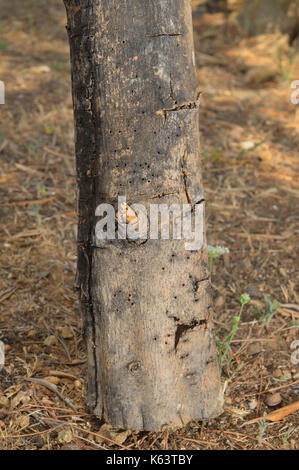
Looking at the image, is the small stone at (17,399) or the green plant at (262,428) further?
the small stone at (17,399)

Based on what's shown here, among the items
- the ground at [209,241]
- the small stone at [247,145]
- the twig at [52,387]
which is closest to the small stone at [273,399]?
the ground at [209,241]

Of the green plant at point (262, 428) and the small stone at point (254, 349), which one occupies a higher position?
the small stone at point (254, 349)

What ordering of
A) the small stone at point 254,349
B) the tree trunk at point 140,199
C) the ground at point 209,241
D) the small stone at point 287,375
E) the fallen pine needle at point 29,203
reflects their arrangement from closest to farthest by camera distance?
1. the tree trunk at point 140,199
2. the ground at point 209,241
3. the small stone at point 287,375
4. the small stone at point 254,349
5. the fallen pine needle at point 29,203

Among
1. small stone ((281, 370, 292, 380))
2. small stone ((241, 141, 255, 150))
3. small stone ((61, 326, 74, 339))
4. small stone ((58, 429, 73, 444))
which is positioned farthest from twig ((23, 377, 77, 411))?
small stone ((241, 141, 255, 150))

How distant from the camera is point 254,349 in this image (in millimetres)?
2227

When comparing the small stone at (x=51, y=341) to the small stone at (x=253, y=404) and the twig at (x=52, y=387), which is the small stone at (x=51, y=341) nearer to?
the twig at (x=52, y=387)

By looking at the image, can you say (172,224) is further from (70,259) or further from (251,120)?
(251,120)

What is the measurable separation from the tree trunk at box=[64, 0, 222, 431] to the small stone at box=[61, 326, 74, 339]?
398 millimetres

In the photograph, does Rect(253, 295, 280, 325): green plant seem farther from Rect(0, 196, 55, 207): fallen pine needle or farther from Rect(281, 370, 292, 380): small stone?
Rect(0, 196, 55, 207): fallen pine needle

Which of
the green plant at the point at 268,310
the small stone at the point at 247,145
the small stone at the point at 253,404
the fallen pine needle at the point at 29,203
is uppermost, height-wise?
the small stone at the point at 247,145

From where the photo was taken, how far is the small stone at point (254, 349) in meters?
2.21

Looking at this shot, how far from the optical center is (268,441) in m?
1.84

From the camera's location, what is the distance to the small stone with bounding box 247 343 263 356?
221cm

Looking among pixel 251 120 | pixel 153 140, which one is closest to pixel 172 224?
pixel 153 140
